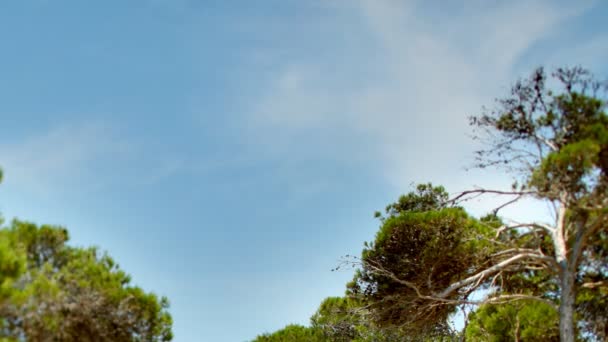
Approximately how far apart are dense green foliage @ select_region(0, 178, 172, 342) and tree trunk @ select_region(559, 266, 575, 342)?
8.60 m

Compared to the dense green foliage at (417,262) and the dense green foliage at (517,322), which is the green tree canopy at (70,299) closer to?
the dense green foliage at (417,262)

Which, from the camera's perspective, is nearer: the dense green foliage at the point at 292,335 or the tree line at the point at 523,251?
the tree line at the point at 523,251

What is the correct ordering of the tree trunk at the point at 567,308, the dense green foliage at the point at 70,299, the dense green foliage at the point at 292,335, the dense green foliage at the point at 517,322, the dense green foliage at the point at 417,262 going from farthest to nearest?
the dense green foliage at the point at 292,335 → the dense green foliage at the point at 417,262 → the dense green foliage at the point at 517,322 → the tree trunk at the point at 567,308 → the dense green foliage at the point at 70,299

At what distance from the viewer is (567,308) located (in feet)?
43.1

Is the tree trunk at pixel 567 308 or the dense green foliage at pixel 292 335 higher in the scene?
the dense green foliage at pixel 292 335

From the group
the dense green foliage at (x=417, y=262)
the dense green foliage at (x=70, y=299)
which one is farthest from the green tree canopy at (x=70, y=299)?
the dense green foliage at (x=417, y=262)

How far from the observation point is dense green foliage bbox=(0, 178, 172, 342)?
35.0 ft

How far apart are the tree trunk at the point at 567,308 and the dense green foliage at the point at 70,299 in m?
8.60

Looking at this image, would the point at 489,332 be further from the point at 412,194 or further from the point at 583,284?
the point at 412,194

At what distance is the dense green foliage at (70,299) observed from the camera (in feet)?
35.0

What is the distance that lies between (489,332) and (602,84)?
742 cm

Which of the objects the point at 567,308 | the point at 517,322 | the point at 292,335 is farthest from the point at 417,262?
the point at 292,335

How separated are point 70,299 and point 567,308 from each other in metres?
10.6

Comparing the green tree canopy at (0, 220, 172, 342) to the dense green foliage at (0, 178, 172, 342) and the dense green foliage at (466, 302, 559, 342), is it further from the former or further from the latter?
the dense green foliage at (466, 302, 559, 342)
